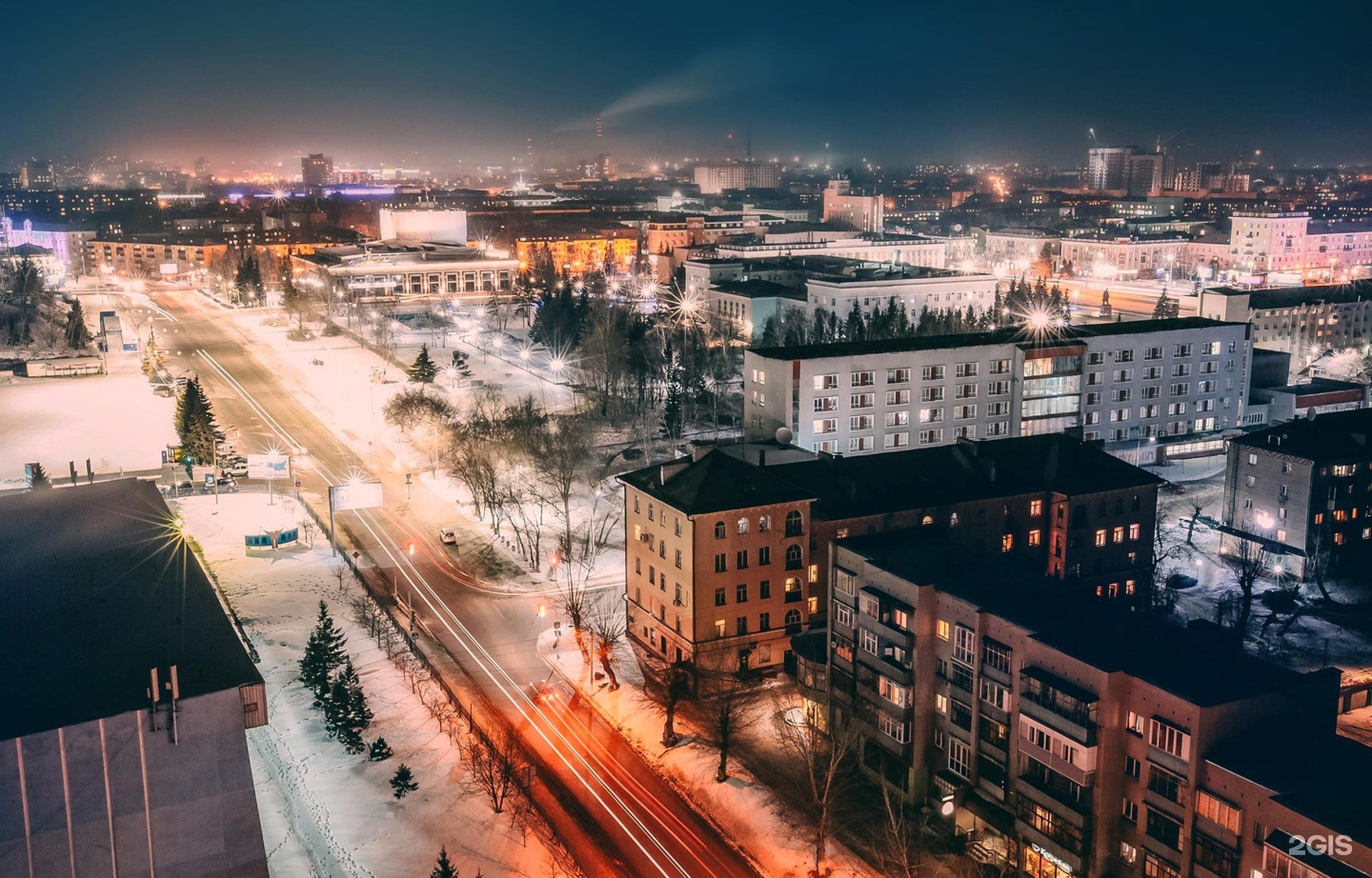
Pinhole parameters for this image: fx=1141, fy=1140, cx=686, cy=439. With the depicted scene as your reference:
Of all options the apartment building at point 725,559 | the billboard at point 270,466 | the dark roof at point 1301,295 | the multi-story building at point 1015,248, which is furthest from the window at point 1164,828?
the multi-story building at point 1015,248

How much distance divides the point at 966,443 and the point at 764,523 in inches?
281

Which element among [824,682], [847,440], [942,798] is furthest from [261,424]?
[942,798]

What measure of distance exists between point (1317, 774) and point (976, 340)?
30.8 m

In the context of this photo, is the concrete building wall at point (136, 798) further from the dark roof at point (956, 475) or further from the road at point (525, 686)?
the dark roof at point (956, 475)

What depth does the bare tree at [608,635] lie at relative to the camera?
2698 centimetres

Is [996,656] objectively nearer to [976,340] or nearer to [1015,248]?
[976,340]

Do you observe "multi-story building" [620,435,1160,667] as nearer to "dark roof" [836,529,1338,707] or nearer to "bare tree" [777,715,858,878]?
"dark roof" [836,529,1338,707]

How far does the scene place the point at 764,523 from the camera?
27828 mm

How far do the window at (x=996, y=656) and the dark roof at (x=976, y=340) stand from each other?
74.4 ft

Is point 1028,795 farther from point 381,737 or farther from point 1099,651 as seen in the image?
point 381,737

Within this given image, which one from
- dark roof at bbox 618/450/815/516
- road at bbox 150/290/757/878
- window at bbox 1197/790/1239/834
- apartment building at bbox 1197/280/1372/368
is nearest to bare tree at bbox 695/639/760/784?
road at bbox 150/290/757/878

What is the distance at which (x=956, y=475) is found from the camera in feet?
101

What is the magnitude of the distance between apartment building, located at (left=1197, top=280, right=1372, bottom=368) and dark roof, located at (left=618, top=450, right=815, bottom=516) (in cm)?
4283

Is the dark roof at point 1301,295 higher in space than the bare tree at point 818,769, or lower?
higher
